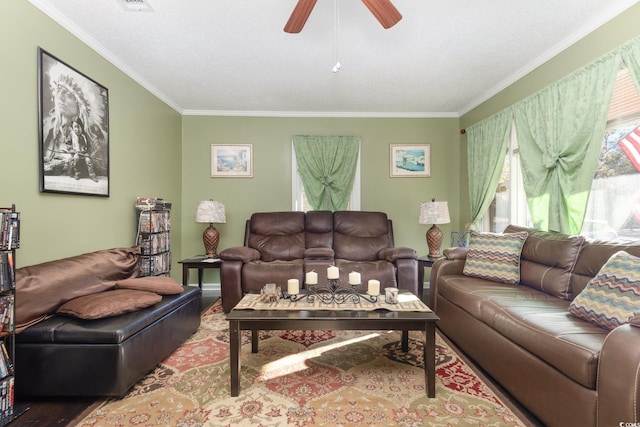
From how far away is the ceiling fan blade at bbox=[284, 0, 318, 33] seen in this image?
162 centimetres

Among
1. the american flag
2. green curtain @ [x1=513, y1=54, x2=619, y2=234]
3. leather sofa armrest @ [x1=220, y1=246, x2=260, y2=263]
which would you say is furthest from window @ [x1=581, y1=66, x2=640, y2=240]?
leather sofa armrest @ [x1=220, y1=246, x2=260, y2=263]

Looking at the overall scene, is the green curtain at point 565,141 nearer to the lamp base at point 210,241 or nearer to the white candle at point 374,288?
the white candle at point 374,288

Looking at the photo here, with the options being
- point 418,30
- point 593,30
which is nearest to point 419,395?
point 418,30

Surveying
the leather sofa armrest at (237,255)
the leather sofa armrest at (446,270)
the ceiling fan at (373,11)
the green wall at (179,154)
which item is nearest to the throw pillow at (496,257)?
the leather sofa armrest at (446,270)

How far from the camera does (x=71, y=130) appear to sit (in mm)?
2318

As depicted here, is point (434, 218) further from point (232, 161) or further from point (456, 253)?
point (232, 161)

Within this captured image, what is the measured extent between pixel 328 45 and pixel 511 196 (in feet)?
8.59

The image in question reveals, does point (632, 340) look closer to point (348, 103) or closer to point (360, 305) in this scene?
point (360, 305)

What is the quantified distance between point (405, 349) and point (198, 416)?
149 centimetres

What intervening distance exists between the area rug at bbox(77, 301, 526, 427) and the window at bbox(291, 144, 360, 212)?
→ 228 cm

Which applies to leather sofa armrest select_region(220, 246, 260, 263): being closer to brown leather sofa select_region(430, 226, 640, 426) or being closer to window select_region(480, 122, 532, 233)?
brown leather sofa select_region(430, 226, 640, 426)

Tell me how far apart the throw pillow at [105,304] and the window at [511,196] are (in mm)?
3661

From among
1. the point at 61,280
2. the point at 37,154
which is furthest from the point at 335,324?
the point at 37,154

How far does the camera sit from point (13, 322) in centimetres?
147
